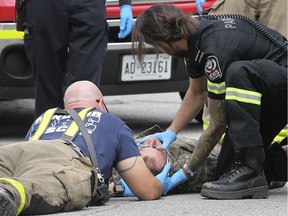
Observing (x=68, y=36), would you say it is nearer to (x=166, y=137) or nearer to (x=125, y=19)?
(x=125, y=19)

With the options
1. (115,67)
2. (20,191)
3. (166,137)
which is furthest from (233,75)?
(115,67)

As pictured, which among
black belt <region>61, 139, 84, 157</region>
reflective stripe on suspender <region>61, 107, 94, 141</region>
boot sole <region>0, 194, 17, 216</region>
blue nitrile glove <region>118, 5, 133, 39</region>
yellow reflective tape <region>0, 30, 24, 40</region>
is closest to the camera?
boot sole <region>0, 194, 17, 216</region>

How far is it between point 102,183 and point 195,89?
1.06m

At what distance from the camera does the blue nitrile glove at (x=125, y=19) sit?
664 centimetres

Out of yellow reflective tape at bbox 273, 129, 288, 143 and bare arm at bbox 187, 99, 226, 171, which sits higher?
bare arm at bbox 187, 99, 226, 171

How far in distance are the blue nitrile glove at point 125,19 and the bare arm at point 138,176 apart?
1672 millimetres

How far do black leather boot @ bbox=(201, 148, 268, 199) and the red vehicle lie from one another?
2.26 m

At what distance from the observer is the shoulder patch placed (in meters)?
5.32

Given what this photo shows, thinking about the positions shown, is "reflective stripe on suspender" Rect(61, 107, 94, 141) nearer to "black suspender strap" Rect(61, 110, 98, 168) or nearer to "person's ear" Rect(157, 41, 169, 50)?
"black suspender strap" Rect(61, 110, 98, 168)

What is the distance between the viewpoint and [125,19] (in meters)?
6.68

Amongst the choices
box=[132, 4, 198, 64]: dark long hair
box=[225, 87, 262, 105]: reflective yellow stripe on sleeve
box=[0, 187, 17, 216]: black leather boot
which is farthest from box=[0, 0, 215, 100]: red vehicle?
box=[0, 187, 17, 216]: black leather boot

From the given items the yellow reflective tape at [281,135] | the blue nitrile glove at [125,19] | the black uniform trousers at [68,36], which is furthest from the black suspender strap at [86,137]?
the blue nitrile glove at [125,19]

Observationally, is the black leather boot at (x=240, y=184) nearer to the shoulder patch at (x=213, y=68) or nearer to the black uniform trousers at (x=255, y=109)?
the black uniform trousers at (x=255, y=109)

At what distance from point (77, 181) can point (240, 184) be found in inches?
37.9
